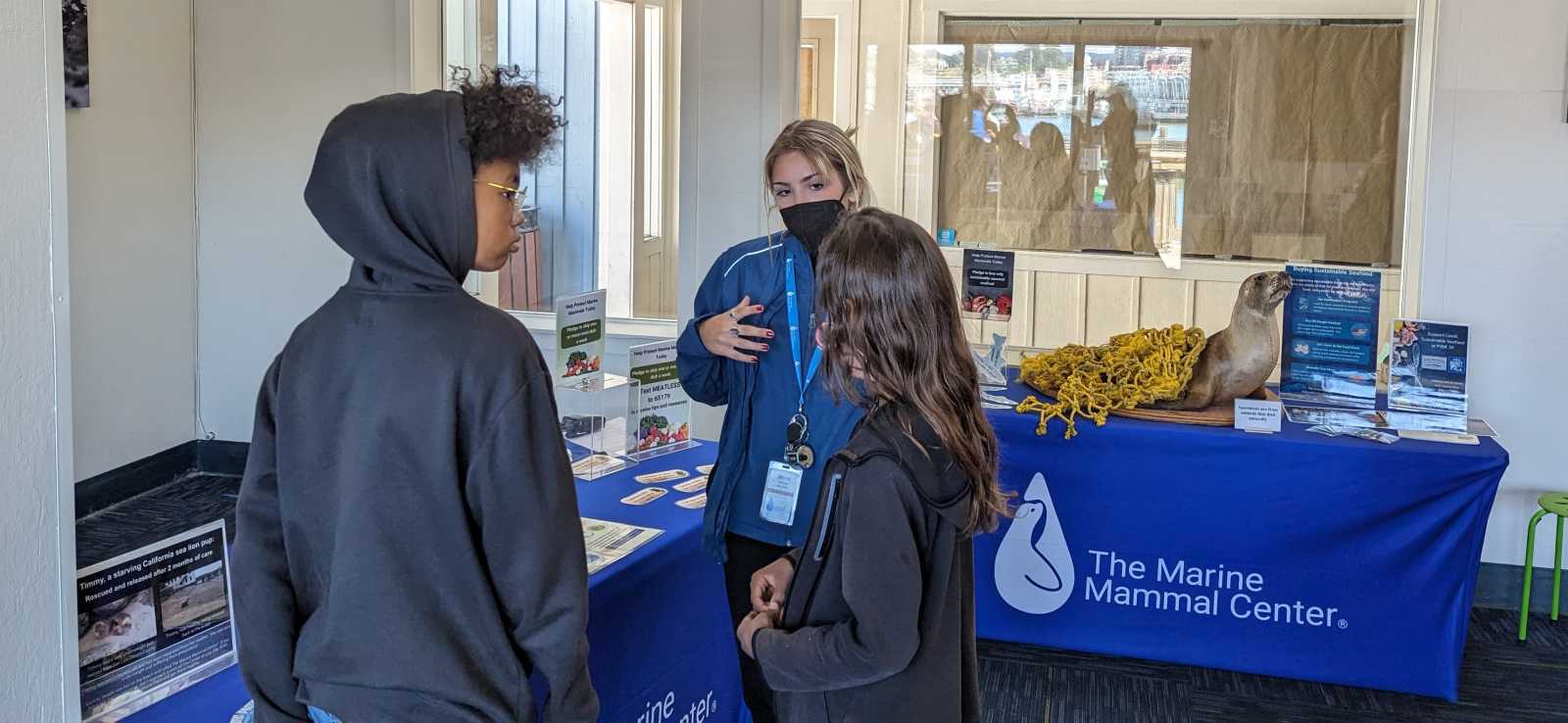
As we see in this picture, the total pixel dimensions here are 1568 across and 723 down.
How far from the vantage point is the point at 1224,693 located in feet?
11.4

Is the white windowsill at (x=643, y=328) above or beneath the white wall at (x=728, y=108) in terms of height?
beneath

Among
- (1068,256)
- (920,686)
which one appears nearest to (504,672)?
(920,686)

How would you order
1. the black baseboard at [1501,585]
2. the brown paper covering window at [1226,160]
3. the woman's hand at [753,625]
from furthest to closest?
1. the brown paper covering window at [1226,160]
2. the black baseboard at [1501,585]
3. the woman's hand at [753,625]

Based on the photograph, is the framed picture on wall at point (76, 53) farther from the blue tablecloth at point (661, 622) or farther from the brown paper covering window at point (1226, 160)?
the blue tablecloth at point (661, 622)

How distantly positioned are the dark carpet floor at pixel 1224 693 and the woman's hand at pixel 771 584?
5.46 ft

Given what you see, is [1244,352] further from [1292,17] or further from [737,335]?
[737,335]

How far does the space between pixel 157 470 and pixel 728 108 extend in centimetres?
276

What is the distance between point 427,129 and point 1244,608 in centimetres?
268

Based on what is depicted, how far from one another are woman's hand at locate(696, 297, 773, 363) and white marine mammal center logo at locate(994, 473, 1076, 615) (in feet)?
4.85

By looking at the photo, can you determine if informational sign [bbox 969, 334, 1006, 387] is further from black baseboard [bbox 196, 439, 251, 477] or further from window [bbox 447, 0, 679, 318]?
black baseboard [bbox 196, 439, 251, 477]

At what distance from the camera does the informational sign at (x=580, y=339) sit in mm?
2656

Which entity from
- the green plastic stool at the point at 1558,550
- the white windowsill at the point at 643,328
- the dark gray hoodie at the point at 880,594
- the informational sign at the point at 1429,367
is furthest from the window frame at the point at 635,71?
the dark gray hoodie at the point at 880,594

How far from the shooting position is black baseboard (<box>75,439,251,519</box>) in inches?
198

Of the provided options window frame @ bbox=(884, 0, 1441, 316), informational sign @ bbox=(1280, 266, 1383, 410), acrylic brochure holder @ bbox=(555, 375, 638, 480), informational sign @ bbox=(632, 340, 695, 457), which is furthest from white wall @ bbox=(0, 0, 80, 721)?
window frame @ bbox=(884, 0, 1441, 316)
